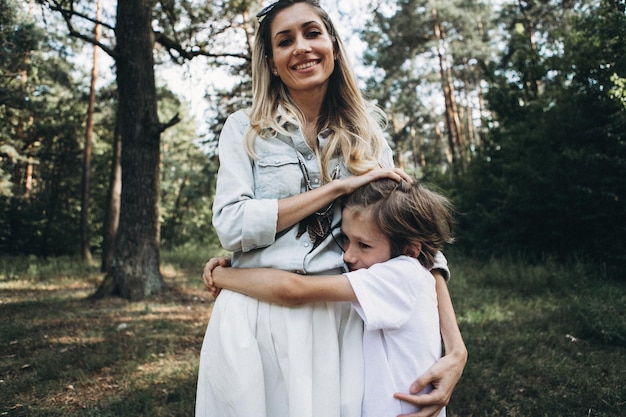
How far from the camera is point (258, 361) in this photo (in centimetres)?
147

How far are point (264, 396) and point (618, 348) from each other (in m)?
4.43

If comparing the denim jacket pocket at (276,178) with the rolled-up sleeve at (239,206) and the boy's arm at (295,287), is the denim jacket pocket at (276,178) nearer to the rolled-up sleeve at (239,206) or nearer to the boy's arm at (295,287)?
the rolled-up sleeve at (239,206)

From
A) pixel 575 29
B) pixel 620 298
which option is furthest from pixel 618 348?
pixel 575 29

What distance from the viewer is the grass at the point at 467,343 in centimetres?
341

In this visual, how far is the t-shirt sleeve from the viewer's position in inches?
55.5

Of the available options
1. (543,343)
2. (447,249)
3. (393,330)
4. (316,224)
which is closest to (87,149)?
(447,249)

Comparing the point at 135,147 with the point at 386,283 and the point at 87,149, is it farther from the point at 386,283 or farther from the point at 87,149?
the point at 87,149

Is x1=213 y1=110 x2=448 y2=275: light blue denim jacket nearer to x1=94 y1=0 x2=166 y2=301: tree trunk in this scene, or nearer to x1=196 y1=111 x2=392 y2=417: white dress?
x1=196 y1=111 x2=392 y2=417: white dress

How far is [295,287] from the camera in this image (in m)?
1.45

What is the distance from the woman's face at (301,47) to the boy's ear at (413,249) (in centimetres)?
76

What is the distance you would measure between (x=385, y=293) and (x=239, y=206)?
0.58m

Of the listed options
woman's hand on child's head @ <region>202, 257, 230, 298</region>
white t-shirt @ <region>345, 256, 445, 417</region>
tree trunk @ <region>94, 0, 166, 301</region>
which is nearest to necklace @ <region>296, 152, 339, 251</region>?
white t-shirt @ <region>345, 256, 445, 417</region>

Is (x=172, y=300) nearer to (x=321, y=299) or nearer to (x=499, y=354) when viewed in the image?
(x=499, y=354)

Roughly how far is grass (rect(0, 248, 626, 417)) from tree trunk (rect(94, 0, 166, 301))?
0.48 metres
